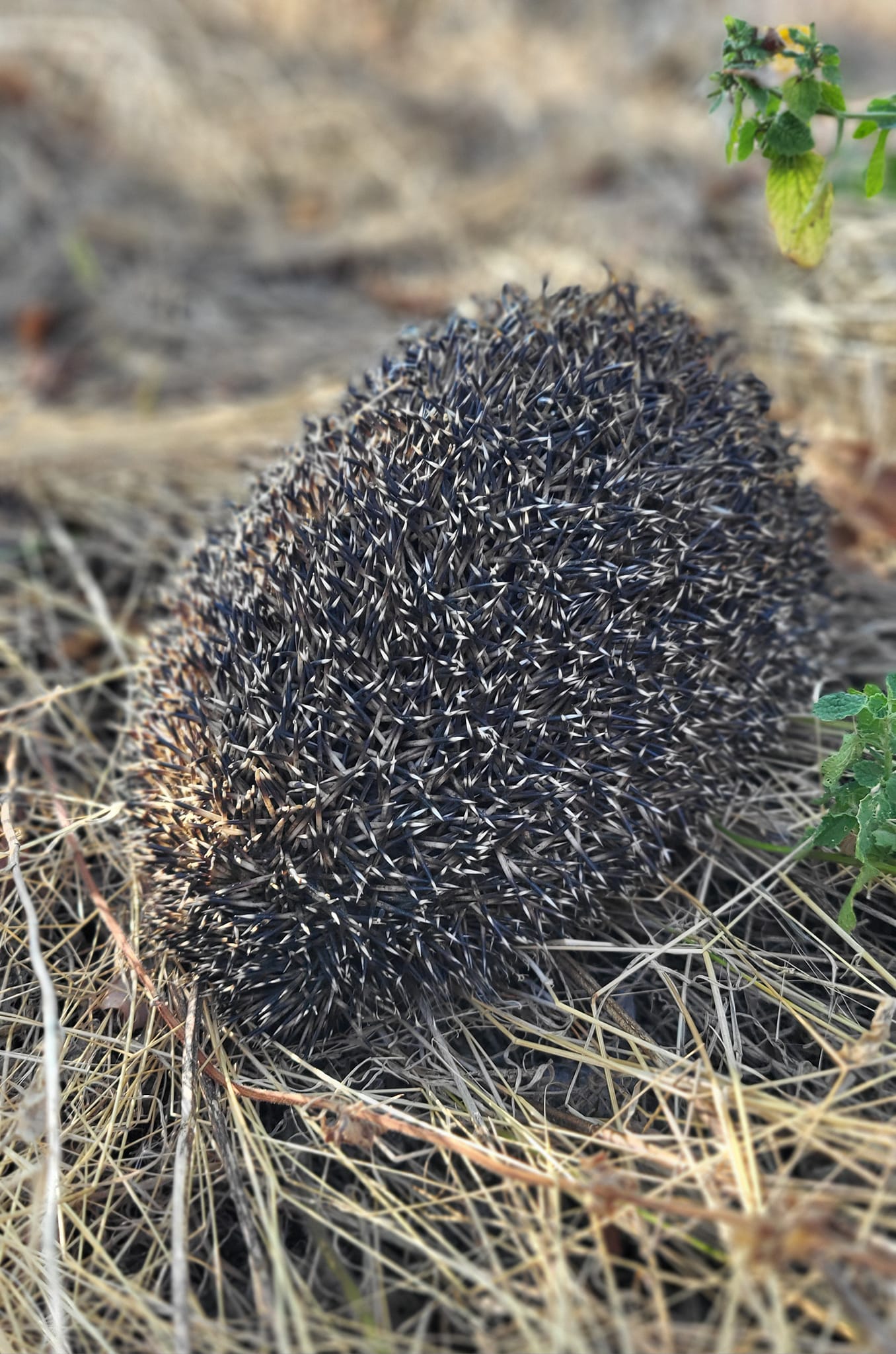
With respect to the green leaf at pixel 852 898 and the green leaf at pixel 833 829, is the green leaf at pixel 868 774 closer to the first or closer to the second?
the green leaf at pixel 833 829

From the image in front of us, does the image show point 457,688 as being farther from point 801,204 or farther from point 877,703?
point 801,204

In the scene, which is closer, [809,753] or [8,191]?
[809,753]

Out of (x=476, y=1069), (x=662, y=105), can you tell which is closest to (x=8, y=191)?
(x=662, y=105)

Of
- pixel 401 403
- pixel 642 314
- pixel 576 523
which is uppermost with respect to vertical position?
pixel 642 314

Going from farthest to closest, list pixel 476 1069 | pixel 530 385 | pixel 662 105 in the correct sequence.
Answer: pixel 662 105 < pixel 530 385 < pixel 476 1069

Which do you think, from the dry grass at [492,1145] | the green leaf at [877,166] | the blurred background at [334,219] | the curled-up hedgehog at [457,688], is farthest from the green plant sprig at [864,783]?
the blurred background at [334,219]

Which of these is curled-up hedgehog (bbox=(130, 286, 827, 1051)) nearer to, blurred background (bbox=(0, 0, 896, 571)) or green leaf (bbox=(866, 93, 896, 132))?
green leaf (bbox=(866, 93, 896, 132))

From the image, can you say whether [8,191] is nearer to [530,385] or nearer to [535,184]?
[535,184]
